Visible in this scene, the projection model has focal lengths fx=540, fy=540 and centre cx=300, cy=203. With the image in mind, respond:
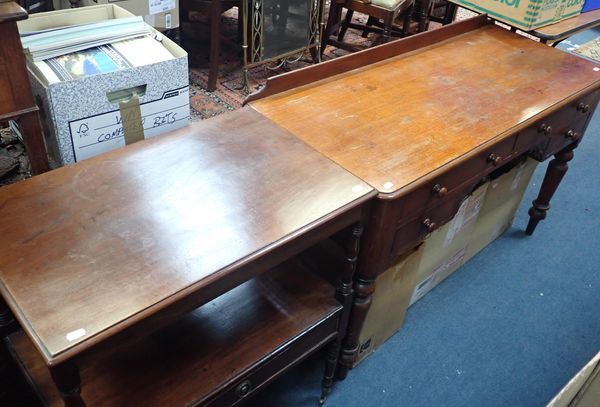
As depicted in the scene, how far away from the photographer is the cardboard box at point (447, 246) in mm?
1698

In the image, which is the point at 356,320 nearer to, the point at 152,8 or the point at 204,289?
the point at 204,289

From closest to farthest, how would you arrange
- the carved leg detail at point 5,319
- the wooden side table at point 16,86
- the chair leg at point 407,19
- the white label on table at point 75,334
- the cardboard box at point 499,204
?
1. the white label on table at point 75,334
2. the carved leg detail at point 5,319
3. the wooden side table at point 16,86
4. the cardboard box at point 499,204
5. the chair leg at point 407,19

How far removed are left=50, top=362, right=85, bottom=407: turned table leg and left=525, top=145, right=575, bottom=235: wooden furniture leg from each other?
1762 mm

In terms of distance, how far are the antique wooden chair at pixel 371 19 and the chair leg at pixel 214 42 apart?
0.76 metres

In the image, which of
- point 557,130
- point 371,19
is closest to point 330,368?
point 557,130

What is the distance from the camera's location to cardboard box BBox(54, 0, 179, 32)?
7.27 feet

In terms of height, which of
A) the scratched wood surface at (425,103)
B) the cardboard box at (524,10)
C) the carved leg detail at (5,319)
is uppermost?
the cardboard box at (524,10)

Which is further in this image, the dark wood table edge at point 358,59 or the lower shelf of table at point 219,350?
the dark wood table edge at point 358,59

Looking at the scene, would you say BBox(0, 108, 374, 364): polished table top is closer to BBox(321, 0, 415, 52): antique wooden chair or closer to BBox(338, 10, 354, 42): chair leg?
BBox(321, 0, 415, 52): antique wooden chair

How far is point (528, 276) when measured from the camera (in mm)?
2041

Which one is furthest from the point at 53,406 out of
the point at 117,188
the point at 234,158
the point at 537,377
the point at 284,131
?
the point at 537,377

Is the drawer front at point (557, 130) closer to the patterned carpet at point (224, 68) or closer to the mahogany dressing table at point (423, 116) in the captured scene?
the mahogany dressing table at point (423, 116)

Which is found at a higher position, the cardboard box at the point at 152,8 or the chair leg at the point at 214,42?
the cardboard box at the point at 152,8

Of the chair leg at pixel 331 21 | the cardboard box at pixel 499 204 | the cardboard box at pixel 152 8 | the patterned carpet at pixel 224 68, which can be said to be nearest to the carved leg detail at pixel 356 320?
the cardboard box at pixel 499 204
